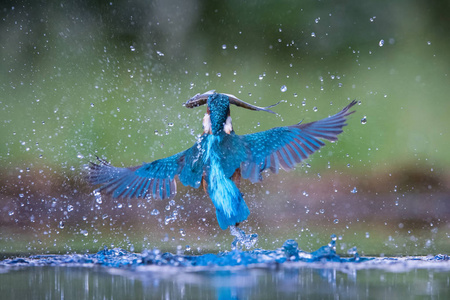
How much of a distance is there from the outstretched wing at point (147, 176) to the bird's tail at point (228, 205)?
35 centimetres

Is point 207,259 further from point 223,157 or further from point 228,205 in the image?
point 223,157

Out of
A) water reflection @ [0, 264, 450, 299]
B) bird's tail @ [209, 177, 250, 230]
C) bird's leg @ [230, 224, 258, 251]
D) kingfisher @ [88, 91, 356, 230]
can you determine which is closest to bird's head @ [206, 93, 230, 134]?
kingfisher @ [88, 91, 356, 230]

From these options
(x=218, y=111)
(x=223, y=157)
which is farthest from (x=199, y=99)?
(x=223, y=157)

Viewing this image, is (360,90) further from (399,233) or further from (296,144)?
(296,144)

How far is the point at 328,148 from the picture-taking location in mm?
8859

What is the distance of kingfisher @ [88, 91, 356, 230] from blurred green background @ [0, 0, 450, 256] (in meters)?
3.17

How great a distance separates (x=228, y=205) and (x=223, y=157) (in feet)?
1.27

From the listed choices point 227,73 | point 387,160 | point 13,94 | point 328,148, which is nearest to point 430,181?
point 387,160

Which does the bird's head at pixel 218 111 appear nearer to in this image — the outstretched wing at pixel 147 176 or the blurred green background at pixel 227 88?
the outstretched wing at pixel 147 176

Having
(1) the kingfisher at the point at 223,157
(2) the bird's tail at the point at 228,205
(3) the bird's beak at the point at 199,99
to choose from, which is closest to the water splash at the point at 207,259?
(2) the bird's tail at the point at 228,205

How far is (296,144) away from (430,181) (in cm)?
438

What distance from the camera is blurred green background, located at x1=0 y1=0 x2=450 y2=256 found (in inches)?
331

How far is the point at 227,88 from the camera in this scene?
888cm

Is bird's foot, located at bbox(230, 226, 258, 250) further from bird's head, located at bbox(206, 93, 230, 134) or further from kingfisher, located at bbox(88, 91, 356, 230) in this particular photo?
bird's head, located at bbox(206, 93, 230, 134)
